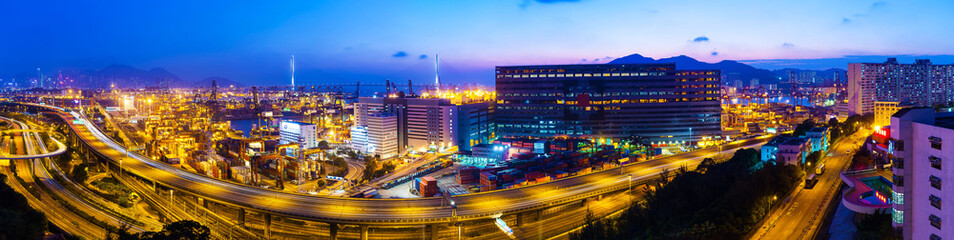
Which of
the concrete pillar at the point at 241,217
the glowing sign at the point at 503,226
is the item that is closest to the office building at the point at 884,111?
the glowing sign at the point at 503,226

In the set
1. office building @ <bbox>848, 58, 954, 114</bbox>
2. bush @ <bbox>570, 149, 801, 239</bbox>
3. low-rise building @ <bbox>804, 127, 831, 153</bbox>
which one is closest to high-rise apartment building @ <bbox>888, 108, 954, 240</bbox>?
bush @ <bbox>570, 149, 801, 239</bbox>

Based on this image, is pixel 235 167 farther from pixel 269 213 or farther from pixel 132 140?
pixel 132 140

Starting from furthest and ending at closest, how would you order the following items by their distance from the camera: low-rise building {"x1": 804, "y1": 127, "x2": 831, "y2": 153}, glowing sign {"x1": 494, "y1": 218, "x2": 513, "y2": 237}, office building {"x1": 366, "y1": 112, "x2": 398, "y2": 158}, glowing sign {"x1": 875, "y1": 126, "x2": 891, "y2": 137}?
office building {"x1": 366, "y1": 112, "x2": 398, "y2": 158} < low-rise building {"x1": 804, "y1": 127, "x2": 831, "y2": 153} < glowing sign {"x1": 875, "y1": 126, "x2": 891, "y2": 137} < glowing sign {"x1": 494, "y1": 218, "x2": 513, "y2": 237}

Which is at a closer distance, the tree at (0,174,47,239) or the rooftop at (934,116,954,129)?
the rooftop at (934,116,954,129)

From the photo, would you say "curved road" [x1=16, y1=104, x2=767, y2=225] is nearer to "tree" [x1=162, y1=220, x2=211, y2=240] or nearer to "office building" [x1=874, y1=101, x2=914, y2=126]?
"tree" [x1=162, y1=220, x2=211, y2=240]

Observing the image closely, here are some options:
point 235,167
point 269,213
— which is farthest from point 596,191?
point 235,167

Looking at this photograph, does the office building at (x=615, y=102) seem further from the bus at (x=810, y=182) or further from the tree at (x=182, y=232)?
the tree at (x=182, y=232)
